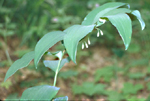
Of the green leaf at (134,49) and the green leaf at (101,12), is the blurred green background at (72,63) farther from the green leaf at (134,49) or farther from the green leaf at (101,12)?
the green leaf at (101,12)

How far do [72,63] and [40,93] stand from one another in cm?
199

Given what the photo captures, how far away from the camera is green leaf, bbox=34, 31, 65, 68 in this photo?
0.74m

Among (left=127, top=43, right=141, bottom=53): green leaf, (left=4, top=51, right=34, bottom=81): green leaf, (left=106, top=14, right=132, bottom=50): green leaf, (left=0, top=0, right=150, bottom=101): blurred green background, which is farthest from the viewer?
(left=127, top=43, right=141, bottom=53): green leaf

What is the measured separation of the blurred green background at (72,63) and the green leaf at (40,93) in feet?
3.38

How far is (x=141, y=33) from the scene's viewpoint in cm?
312

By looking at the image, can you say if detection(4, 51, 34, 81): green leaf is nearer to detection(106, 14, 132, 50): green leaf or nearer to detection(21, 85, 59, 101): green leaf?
detection(21, 85, 59, 101): green leaf

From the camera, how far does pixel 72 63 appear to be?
278 cm

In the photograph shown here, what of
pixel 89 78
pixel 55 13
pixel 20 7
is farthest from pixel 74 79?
pixel 20 7

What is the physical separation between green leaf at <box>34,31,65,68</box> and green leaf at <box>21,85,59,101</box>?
0.14 m

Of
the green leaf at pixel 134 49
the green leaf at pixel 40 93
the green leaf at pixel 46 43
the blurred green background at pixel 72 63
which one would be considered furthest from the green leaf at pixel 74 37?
the green leaf at pixel 134 49

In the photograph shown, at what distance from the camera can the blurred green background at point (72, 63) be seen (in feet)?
6.96

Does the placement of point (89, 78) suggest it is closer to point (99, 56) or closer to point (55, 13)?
point (99, 56)

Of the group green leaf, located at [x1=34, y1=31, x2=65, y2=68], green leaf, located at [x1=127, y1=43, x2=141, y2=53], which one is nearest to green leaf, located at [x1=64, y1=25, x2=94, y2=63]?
green leaf, located at [x1=34, y1=31, x2=65, y2=68]

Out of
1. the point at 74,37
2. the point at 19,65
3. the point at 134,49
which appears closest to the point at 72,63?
the point at 134,49
